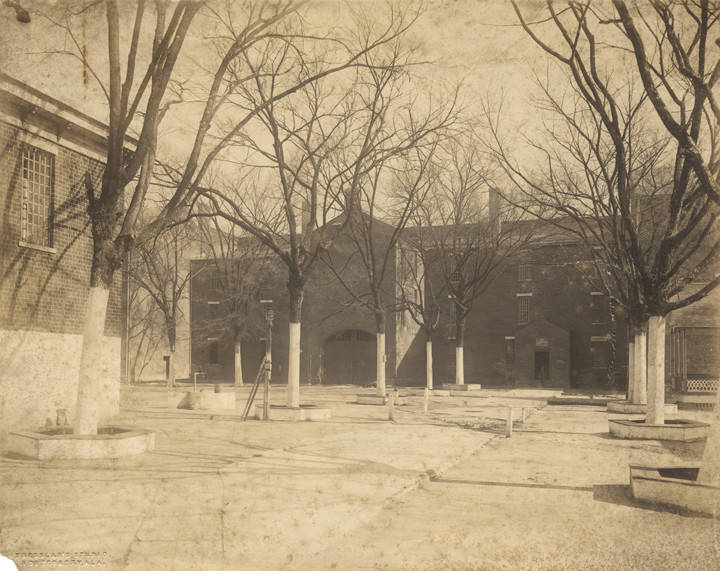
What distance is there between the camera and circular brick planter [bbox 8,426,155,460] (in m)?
9.16

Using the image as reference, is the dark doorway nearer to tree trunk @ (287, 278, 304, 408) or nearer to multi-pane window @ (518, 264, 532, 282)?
multi-pane window @ (518, 264, 532, 282)

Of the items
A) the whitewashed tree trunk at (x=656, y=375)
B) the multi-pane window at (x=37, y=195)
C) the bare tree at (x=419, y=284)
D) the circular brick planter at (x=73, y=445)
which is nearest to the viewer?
the circular brick planter at (x=73, y=445)

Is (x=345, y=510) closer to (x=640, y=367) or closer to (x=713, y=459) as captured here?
(x=713, y=459)

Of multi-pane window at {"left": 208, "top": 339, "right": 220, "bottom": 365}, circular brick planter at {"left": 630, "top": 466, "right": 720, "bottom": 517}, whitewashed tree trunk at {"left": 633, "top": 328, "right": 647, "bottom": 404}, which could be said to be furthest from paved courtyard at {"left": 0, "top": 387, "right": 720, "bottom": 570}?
multi-pane window at {"left": 208, "top": 339, "right": 220, "bottom": 365}

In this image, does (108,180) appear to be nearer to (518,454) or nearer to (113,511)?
(113,511)

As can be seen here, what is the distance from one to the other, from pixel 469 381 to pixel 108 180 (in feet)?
114

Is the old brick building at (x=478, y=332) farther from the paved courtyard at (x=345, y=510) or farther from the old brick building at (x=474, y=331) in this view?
the paved courtyard at (x=345, y=510)

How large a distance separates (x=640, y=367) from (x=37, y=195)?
50.9 feet

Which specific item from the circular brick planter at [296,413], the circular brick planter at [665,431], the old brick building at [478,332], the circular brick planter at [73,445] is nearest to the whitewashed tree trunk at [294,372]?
the circular brick planter at [296,413]

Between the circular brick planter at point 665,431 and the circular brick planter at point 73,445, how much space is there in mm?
9387

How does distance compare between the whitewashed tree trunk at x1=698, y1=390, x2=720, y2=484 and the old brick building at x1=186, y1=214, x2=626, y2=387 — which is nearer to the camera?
the whitewashed tree trunk at x1=698, y1=390, x2=720, y2=484

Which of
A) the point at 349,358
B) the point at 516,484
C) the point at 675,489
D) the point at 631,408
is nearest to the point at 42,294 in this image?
the point at 516,484

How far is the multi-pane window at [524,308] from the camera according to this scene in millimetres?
41219

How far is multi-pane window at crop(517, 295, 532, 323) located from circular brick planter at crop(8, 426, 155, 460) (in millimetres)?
33974
